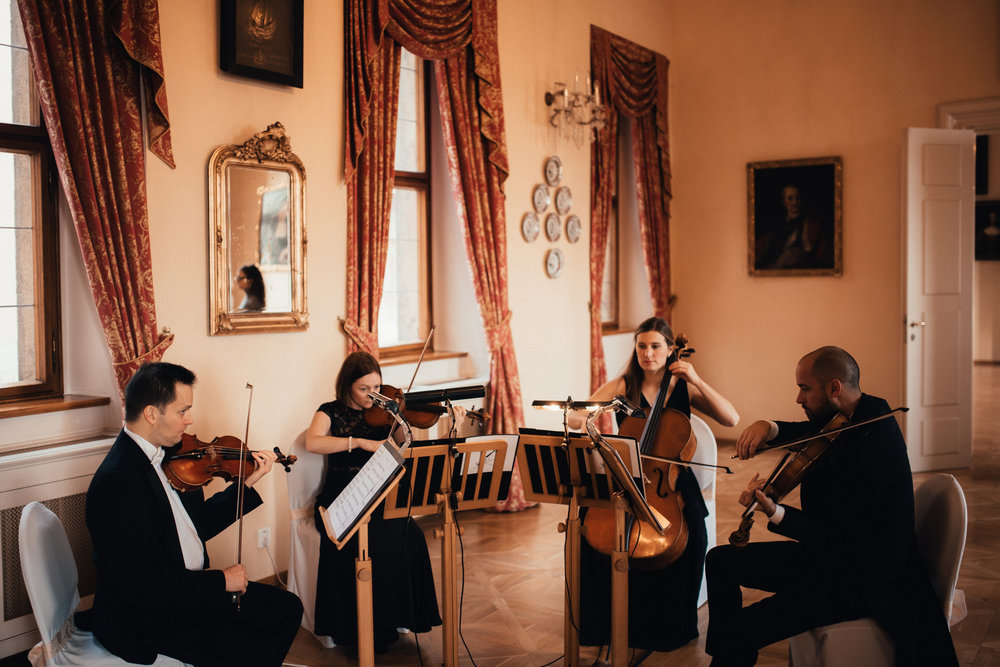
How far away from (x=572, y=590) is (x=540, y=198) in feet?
11.6

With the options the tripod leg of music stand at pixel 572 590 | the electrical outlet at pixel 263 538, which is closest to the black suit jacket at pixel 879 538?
the tripod leg of music stand at pixel 572 590

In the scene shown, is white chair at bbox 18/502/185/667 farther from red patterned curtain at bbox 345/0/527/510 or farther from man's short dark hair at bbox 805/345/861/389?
red patterned curtain at bbox 345/0/527/510

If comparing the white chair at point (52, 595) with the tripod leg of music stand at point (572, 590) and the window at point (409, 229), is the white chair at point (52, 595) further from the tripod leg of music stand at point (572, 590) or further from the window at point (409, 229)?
the window at point (409, 229)

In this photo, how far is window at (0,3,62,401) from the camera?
3.64 meters

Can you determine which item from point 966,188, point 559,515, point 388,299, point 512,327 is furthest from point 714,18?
point 559,515

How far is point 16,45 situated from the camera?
368 cm

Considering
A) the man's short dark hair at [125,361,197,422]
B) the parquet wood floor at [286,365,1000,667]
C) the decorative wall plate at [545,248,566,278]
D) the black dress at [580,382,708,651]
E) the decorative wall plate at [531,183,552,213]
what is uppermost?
the decorative wall plate at [531,183,552,213]

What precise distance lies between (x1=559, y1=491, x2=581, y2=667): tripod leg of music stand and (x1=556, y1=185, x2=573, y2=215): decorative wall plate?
366 centimetres

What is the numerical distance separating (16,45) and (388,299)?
8.40 feet

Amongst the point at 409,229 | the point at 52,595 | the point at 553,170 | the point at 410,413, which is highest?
the point at 553,170

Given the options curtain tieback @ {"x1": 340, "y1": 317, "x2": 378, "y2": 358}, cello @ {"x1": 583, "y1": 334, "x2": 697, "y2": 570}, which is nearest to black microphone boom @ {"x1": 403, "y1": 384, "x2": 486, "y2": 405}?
cello @ {"x1": 583, "y1": 334, "x2": 697, "y2": 570}

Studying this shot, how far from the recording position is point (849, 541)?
2645 mm

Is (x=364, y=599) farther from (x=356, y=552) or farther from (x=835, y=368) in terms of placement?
(x=835, y=368)

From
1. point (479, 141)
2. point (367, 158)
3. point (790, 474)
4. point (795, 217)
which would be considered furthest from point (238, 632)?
point (795, 217)
